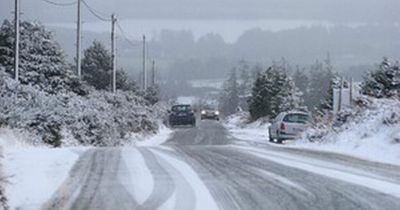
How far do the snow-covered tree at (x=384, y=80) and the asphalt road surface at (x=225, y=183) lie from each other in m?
27.5

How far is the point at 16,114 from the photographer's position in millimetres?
23625

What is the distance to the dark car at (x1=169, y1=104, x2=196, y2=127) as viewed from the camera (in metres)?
59.4

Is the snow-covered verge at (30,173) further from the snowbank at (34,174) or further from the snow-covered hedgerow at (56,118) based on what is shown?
the snow-covered hedgerow at (56,118)

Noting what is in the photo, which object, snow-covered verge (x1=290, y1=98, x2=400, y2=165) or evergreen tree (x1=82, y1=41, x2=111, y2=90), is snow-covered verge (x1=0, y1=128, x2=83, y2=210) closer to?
snow-covered verge (x1=290, y1=98, x2=400, y2=165)

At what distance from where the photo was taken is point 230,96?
7264 inches

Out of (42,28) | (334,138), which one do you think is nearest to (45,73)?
(42,28)

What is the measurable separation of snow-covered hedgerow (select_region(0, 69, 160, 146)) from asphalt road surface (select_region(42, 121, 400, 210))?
22.2ft

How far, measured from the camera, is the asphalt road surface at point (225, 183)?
10.6 metres

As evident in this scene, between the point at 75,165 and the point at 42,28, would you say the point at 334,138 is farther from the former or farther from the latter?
the point at 42,28

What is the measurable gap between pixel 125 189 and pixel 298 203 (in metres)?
2.85

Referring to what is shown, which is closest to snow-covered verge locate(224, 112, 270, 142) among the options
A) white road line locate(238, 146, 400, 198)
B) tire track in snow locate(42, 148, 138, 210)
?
white road line locate(238, 146, 400, 198)

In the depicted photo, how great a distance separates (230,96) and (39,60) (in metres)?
144

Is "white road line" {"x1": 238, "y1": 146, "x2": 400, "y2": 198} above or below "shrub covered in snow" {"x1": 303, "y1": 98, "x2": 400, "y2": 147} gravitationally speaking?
below

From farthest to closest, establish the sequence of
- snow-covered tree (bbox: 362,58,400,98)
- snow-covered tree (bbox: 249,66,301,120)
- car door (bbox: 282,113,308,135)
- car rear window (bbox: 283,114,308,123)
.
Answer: snow-covered tree (bbox: 249,66,301,120)
snow-covered tree (bbox: 362,58,400,98)
car rear window (bbox: 283,114,308,123)
car door (bbox: 282,113,308,135)
